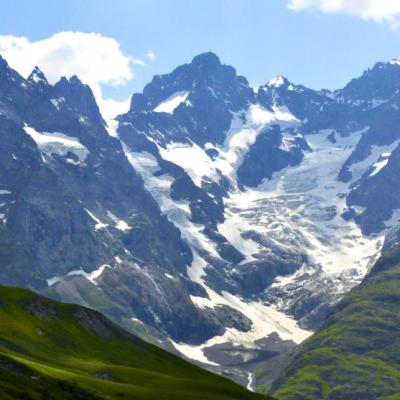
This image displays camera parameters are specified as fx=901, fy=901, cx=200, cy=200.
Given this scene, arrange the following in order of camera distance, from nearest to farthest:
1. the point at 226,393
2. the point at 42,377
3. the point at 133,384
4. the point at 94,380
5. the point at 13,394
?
1. the point at 13,394
2. the point at 42,377
3. the point at 94,380
4. the point at 133,384
5. the point at 226,393

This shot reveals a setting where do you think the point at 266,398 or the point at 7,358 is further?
the point at 266,398

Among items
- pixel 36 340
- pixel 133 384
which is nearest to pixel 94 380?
pixel 133 384

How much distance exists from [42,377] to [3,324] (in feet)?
164

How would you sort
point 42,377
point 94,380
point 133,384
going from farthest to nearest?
point 133,384 → point 94,380 → point 42,377

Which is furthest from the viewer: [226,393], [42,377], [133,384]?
[226,393]

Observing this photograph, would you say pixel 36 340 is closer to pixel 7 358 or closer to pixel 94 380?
pixel 94 380

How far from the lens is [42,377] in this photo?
148 metres

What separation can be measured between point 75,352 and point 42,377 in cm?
5021

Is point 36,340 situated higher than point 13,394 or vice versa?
point 36,340

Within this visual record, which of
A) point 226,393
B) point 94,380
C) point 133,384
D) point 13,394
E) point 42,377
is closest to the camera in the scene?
point 13,394

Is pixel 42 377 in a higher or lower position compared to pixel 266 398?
lower

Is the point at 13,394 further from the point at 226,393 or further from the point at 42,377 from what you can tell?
the point at 226,393

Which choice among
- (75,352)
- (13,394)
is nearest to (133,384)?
(75,352)

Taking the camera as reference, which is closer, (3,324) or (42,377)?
(42,377)
